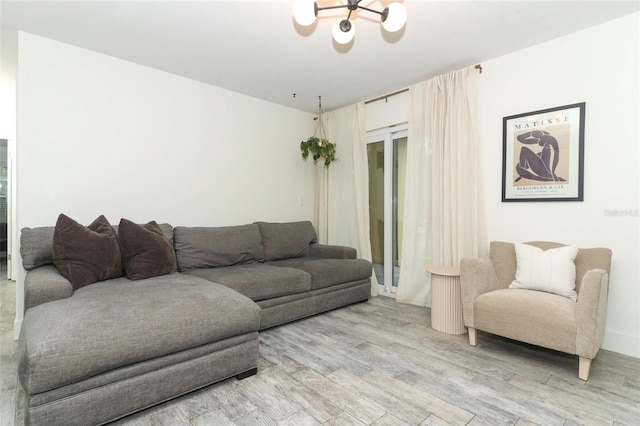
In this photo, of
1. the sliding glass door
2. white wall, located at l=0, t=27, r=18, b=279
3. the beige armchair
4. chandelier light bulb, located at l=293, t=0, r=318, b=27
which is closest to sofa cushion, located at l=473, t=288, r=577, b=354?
the beige armchair

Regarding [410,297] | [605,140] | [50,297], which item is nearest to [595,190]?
[605,140]

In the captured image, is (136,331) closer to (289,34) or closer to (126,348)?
(126,348)

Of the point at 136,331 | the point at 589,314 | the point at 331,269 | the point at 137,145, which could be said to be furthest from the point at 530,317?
the point at 137,145

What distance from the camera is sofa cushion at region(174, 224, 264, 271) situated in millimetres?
3174

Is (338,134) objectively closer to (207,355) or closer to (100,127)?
(100,127)

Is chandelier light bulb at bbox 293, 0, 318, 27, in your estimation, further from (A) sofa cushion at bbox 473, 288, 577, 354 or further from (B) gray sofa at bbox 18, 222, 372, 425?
(A) sofa cushion at bbox 473, 288, 577, 354

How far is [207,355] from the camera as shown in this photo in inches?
75.6

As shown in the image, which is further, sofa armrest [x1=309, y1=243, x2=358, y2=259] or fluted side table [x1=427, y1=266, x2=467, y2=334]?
sofa armrest [x1=309, y1=243, x2=358, y2=259]

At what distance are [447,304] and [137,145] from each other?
342 cm

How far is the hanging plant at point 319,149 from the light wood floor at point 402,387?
2460mm

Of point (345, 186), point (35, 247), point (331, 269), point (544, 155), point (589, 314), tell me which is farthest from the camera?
point (345, 186)

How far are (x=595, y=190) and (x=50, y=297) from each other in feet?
13.2

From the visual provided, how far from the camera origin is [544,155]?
9.46 ft

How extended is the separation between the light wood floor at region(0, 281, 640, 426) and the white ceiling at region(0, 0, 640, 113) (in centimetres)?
259
